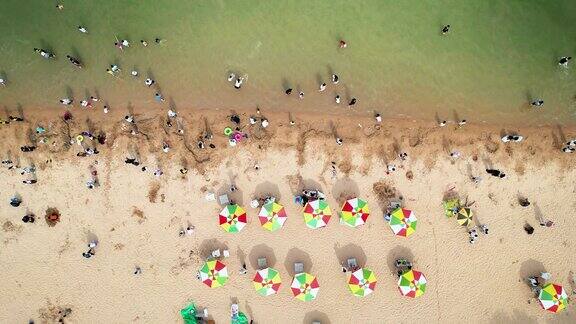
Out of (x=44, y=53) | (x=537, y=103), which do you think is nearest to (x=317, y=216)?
(x=537, y=103)

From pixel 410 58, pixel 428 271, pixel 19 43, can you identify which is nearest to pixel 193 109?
pixel 19 43

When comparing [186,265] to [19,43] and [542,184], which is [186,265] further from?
[542,184]

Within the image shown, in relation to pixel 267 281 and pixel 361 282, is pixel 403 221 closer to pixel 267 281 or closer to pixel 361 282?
pixel 361 282

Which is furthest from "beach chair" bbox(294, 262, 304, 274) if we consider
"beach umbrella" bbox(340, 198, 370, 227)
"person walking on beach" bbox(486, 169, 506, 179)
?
"person walking on beach" bbox(486, 169, 506, 179)

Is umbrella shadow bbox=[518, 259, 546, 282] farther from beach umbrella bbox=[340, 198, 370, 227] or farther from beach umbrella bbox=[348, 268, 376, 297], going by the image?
beach umbrella bbox=[340, 198, 370, 227]

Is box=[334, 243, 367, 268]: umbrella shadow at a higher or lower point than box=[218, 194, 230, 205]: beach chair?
lower

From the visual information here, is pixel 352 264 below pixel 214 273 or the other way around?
below

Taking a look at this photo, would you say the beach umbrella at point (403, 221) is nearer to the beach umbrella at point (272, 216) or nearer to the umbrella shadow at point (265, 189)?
the beach umbrella at point (272, 216)
